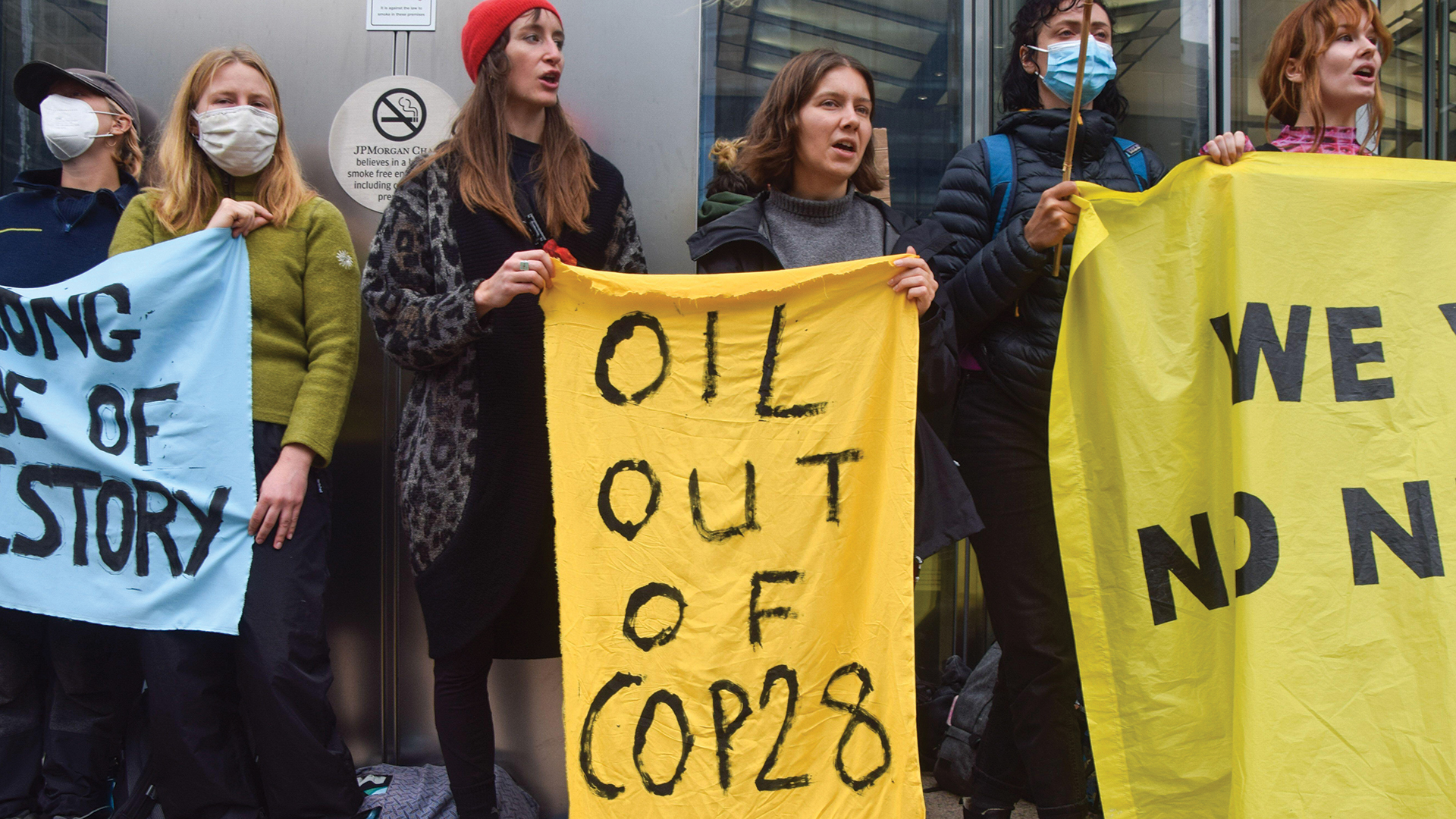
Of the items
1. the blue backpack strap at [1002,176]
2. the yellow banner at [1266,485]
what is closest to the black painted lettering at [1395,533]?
the yellow banner at [1266,485]

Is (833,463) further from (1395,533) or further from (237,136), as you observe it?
(237,136)

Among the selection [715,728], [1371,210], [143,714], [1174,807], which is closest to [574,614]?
[715,728]

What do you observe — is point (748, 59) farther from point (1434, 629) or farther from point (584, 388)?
point (1434, 629)

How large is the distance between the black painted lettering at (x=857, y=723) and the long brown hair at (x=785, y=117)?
134cm

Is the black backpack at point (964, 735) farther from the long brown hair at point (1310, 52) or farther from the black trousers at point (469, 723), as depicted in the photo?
the long brown hair at point (1310, 52)

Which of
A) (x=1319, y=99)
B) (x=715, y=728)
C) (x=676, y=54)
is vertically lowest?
(x=715, y=728)

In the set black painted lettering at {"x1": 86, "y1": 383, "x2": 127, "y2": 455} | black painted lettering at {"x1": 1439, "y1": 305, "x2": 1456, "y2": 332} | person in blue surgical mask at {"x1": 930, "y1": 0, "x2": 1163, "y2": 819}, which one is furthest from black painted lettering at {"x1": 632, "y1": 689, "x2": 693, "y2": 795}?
black painted lettering at {"x1": 1439, "y1": 305, "x2": 1456, "y2": 332}

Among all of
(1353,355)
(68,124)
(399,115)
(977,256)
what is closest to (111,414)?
(68,124)

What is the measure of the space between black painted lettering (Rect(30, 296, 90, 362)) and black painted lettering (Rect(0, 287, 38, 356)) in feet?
0.09

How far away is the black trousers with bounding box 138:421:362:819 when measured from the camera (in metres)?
2.49

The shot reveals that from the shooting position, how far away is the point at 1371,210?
237cm

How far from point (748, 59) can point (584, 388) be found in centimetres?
189

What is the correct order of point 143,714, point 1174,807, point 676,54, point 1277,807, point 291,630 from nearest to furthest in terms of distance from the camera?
1. point 1277,807
2. point 1174,807
3. point 291,630
4. point 143,714
5. point 676,54

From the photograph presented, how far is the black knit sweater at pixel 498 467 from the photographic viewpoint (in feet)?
8.21
